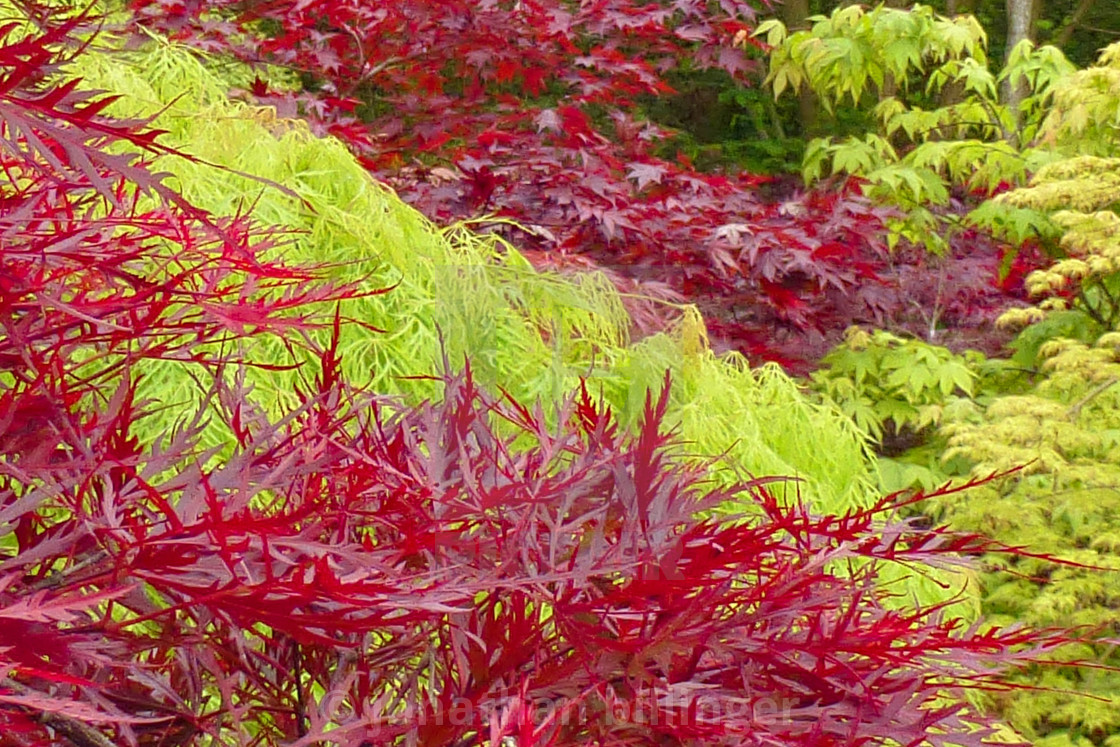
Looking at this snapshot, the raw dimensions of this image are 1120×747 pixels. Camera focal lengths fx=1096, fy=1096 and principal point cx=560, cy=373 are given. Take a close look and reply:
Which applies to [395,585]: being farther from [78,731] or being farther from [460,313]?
[460,313]

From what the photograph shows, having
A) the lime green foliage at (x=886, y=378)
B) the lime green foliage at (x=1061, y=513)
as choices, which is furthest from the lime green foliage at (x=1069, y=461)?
the lime green foliage at (x=886, y=378)

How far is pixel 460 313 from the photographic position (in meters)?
1.72

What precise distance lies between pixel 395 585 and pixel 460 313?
1.19m

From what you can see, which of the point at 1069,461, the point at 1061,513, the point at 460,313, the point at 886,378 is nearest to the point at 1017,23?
the point at 886,378

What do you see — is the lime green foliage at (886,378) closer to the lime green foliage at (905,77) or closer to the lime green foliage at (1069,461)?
the lime green foliage at (1069,461)

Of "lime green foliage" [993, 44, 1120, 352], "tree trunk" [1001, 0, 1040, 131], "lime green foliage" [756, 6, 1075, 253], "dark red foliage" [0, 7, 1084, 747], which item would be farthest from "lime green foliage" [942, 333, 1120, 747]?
"tree trunk" [1001, 0, 1040, 131]

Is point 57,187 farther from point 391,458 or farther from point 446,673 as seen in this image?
point 446,673

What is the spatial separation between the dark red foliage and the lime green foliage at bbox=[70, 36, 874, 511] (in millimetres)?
977

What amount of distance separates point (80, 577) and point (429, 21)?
2.28 metres

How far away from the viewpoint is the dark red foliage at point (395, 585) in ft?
1.76

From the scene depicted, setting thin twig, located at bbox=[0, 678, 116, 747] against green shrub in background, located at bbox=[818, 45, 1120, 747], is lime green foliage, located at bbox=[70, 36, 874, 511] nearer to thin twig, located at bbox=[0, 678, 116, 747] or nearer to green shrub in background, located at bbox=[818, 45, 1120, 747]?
green shrub in background, located at bbox=[818, 45, 1120, 747]

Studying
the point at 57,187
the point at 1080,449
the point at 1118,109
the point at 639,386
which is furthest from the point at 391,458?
the point at 1118,109

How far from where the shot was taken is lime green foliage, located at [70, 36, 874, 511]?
173 cm

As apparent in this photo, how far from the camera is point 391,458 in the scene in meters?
0.70
